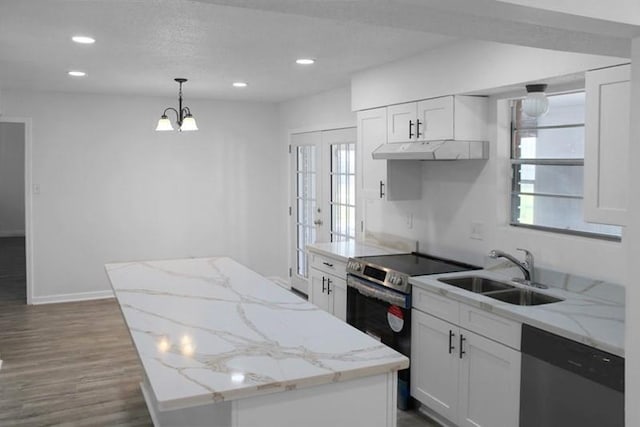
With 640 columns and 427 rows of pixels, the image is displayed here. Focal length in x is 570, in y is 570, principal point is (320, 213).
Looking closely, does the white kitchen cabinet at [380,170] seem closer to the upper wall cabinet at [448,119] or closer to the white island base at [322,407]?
the upper wall cabinet at [448,119]

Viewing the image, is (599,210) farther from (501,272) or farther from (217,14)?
(217,14)

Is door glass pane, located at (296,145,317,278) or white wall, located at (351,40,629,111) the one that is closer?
white wall, located at (351,40,629,111)

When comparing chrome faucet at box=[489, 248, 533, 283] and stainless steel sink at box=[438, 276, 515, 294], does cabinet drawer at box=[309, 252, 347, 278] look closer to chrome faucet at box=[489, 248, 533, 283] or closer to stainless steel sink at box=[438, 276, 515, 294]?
stainless steel sink at box=[438, 276, 515, 294]

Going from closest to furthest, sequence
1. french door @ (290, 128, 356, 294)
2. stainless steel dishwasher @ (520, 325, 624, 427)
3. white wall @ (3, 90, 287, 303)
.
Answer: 1. stainless steel dishwasher @ (520, 325, 624, 427)
2. french door @ (290, 128, 356, 294)
3. white wall @ (3, 90, 287, 303)

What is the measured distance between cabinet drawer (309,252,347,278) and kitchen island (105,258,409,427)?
1496 mm

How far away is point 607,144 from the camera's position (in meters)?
2.57

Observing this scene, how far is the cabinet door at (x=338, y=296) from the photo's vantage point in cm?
446

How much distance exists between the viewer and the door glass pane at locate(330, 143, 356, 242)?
5836mm

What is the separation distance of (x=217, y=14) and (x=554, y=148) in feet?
6.95

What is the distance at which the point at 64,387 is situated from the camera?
163 inches

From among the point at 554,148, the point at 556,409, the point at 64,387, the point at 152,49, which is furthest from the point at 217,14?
the point at 64,387

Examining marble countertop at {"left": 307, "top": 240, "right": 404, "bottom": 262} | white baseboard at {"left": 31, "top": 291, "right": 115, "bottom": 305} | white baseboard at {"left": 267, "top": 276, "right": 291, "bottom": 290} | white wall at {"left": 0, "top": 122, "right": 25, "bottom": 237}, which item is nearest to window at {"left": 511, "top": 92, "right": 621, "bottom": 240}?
marble countertop at {"left": 307, "top": 240, "right": 404, "bottom": 262}

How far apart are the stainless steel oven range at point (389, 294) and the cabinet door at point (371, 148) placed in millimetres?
605

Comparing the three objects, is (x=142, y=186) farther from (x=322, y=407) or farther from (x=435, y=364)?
(x=322, y=407)
